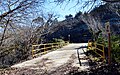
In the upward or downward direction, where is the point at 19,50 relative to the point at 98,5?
downward

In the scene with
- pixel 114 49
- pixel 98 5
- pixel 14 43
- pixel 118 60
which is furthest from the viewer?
pixel 14 43

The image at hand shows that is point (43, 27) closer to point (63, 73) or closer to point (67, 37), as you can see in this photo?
point (63, 73)

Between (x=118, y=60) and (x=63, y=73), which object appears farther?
(x=118, y=60)

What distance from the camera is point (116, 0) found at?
27.5 ft

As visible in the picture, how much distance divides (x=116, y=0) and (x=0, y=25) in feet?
26.7

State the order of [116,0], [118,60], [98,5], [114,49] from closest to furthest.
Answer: [116,0] → [98,5] → [118,60] → [114,49]

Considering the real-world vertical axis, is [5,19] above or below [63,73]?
above

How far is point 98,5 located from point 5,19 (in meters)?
6.34

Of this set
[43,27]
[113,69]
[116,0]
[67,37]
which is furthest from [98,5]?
[67,37]

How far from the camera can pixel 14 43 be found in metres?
23.4

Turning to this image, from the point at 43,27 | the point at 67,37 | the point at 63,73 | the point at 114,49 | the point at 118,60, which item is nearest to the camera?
the point at 63,73

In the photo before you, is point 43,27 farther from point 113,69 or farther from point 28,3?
point 113,69

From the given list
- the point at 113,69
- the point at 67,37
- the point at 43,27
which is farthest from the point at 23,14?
the point at 67,37

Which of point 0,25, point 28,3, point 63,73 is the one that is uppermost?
point 28,3
